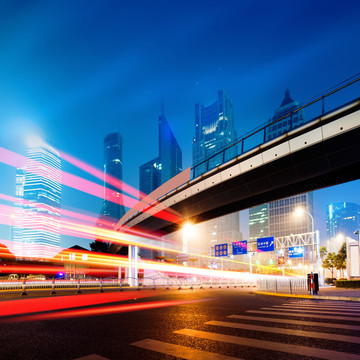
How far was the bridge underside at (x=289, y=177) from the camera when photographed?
61.0ft

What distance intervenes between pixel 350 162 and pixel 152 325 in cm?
1595

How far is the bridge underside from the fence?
6.49 meters

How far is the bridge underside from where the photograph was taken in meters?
18.6

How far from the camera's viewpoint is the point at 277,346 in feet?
19.0

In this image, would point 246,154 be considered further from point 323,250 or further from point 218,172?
point 323,250

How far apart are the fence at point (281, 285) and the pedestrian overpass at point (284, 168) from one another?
6.51m

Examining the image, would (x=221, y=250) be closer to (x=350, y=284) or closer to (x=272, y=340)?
(x=350, y=284)

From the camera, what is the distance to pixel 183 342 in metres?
6.12

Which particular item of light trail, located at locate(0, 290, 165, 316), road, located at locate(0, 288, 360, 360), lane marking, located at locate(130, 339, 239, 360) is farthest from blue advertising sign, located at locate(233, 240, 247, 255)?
lane marking, located at locate(130, 339, 239, 360)

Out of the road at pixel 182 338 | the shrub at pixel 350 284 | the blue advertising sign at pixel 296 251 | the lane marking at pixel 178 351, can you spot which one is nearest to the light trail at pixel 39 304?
the road at pixel 182 338

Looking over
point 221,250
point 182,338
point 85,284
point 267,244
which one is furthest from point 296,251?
point 182,338

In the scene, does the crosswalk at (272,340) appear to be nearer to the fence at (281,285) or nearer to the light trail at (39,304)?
the light trail at (39,304)

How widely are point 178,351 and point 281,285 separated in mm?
22322

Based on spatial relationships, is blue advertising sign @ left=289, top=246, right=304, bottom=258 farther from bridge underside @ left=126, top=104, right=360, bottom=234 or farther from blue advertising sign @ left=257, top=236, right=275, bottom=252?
bridge underside @ left=126, top=104, right=360, bottom=234
